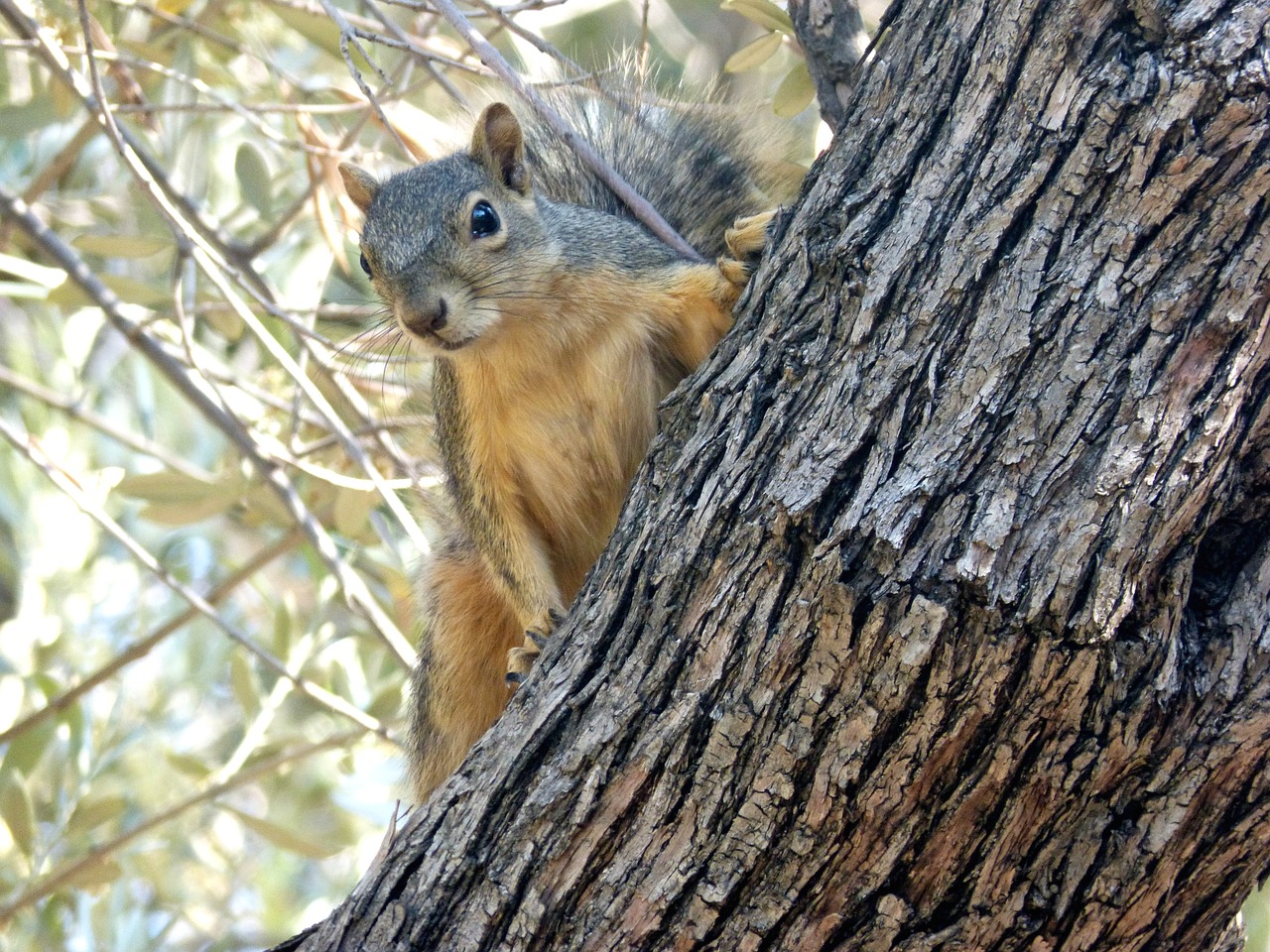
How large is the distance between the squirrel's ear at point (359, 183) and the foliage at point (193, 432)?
0.10 metres

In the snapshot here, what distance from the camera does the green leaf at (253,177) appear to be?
3.31 metres

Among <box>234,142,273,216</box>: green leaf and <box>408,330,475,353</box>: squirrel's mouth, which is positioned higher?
<box>408,330,475,353</box>: squirrel's mouth

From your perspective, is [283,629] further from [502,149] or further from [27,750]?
[502,149]

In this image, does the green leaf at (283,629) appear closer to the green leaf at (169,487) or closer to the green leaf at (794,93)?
the green leaf at (169,487)

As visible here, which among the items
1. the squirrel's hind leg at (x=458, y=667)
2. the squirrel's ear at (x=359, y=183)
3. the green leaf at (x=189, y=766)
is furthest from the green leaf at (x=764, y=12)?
the green leaf at (x=189, y=766)

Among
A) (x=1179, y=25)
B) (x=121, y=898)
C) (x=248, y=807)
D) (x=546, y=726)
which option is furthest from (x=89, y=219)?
(x=1179, y=25)

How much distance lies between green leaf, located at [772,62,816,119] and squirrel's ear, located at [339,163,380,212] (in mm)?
739

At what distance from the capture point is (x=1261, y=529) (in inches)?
52.5

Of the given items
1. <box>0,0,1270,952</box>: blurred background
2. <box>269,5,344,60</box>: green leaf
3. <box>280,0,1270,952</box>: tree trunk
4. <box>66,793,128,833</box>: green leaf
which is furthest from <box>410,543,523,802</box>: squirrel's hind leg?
<box>269,5,344,60</box>: green leaf

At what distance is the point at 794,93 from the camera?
2393 mm

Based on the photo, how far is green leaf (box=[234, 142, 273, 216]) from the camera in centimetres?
331

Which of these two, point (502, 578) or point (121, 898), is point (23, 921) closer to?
point (121, 898)

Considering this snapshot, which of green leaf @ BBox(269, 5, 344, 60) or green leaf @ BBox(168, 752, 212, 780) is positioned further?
green leaf @ BBox(168, 752, 212, 780)

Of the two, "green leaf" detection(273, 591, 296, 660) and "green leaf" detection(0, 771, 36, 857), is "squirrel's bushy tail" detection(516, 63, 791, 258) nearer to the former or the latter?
"green leaf" detection(273, 591, 296, 660)
